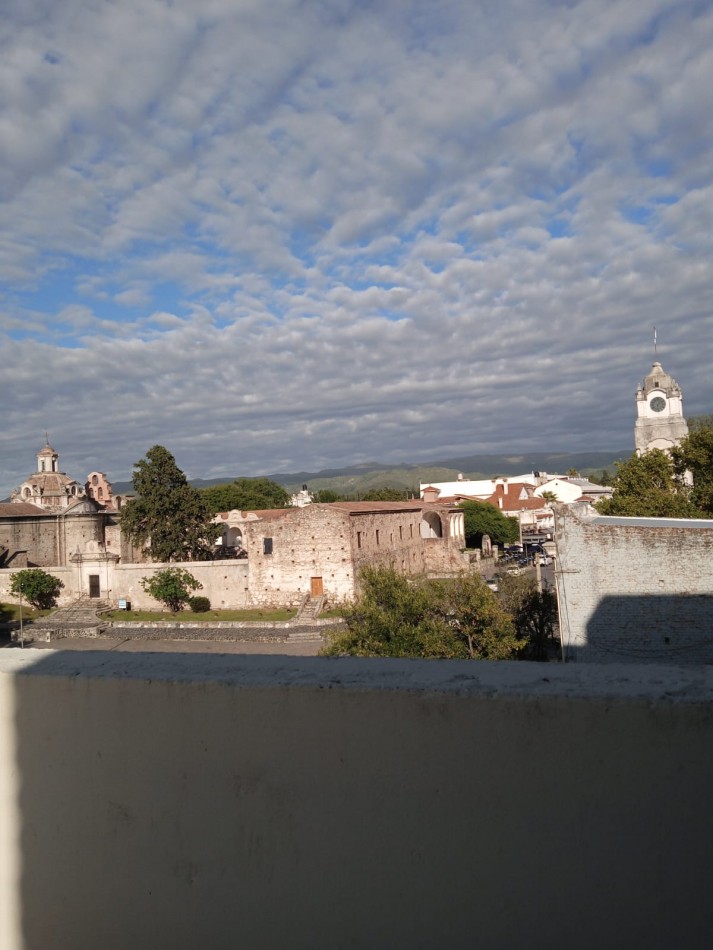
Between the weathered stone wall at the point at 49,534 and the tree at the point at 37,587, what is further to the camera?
the weathered stone wall at the point at 49,534

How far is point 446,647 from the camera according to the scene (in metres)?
16.4

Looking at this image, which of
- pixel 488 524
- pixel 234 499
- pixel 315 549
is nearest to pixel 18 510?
pixel 315 549

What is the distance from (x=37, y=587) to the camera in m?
36.0

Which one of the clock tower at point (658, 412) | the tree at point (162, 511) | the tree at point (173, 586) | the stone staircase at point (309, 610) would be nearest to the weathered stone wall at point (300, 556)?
the stone staircase at point (309, 610)

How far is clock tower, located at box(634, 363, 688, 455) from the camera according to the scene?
5600 centimetres

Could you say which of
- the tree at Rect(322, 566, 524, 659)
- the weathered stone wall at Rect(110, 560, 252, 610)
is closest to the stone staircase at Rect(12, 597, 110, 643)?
the weathered stone wall at Rect(110, 560, 252, 610)

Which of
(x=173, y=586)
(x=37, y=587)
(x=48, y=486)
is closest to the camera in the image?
(x=173, y=586)

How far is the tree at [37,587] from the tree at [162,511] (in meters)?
4.71

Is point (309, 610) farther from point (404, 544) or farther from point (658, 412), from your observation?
point (658, 412)

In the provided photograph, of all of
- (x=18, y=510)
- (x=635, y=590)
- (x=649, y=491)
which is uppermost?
(x=18, y=510)

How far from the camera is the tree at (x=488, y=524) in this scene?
181 feet

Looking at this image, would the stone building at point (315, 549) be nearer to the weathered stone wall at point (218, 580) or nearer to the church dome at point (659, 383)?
the weathered stone wall at point (218, 580)

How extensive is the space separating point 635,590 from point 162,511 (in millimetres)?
30548

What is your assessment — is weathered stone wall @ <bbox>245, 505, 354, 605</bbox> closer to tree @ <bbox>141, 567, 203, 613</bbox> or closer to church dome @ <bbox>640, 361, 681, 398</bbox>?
tree @ <bbox>141, 567, 203, 613</bbox>
